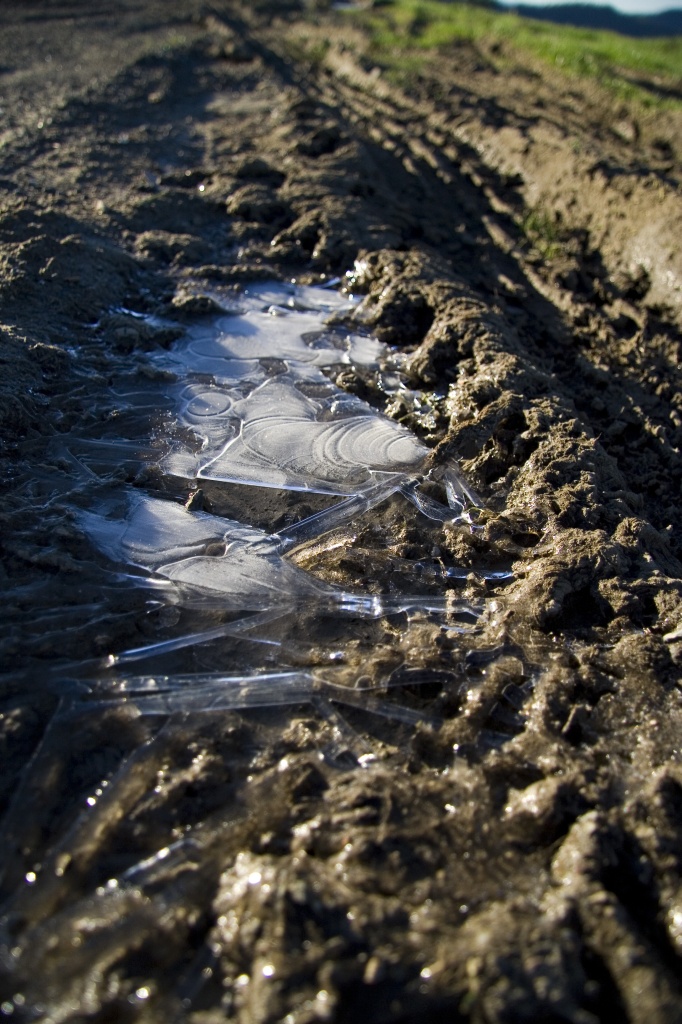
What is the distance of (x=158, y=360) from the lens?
4719 mm

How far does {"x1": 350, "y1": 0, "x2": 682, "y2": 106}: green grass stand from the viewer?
1037cm

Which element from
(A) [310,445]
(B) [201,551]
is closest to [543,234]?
(A) [310,445]

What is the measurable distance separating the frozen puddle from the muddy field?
0.27 feet

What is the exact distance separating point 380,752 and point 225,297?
3850 millimetres

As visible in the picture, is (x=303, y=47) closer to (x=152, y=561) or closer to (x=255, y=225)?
(x=255, y=225)

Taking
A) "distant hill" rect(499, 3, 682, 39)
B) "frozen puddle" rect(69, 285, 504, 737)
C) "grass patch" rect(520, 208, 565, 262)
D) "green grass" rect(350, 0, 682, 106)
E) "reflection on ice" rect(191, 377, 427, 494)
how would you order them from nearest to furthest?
"frozen puddle" rect(69, 285, 504, 737)
"reflection on ice" rect(191, 377, 427, 494)
"grass patch" rect(520, 208, 565, 262)
"green grass" rect(350, 0, 682, 106)
"distant hill" rect(499, 3, 682, 39)

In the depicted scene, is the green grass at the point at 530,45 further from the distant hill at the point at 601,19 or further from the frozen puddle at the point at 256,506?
the distant hill at the point at 601,19

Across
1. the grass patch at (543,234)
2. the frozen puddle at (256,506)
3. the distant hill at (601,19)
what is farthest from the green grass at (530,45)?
the distant hill at (601,19)

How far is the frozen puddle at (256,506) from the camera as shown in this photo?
9.25 ft

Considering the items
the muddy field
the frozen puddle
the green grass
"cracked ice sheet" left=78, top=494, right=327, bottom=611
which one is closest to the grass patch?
the muddy field

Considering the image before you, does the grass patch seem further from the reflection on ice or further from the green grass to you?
the green grass

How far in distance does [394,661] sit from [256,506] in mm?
1165

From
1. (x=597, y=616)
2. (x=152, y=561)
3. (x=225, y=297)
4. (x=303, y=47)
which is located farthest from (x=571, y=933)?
(x=303, y=47)

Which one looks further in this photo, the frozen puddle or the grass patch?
the grass patch
